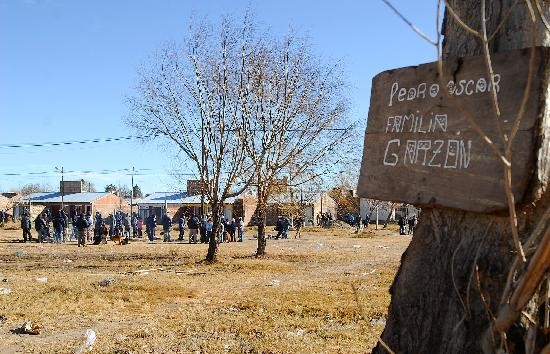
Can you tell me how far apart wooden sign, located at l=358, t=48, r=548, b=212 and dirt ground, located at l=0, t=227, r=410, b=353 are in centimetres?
52

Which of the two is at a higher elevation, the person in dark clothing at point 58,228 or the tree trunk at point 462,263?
the tree trunk at point 462,263

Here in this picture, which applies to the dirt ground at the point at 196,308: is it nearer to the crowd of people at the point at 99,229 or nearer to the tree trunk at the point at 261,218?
the tree trunk at the point at 261,218

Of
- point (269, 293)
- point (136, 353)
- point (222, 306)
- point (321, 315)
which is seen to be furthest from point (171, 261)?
point (136, 353)

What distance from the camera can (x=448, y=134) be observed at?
7.27ft

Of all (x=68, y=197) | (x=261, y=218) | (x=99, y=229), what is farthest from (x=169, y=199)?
(x=261, y=218)

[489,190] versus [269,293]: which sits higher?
[489,190]

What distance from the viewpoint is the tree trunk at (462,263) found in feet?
6.56

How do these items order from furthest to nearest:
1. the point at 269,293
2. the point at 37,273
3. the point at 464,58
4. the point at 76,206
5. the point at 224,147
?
1. the point at 76,206
2. the point at 224,147
3. the point at 37,273
4. the point at 269,293
5. the point at 464,58

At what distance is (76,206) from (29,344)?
53.1 meters

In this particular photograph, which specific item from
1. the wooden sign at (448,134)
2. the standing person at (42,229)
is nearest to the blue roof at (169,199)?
the standing person at (42,229)

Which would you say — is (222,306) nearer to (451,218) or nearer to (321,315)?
(321,315)

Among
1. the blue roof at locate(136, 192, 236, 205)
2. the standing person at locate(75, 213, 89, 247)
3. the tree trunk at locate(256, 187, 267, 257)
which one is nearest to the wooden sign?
the tree trunk at locate(256, 187, 267, 257)

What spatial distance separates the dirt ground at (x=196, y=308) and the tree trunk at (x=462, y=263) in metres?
0.21

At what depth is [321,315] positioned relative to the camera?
25.3 ft
